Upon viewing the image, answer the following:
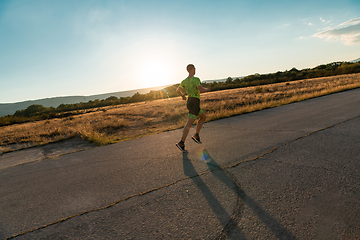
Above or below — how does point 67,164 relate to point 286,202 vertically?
above

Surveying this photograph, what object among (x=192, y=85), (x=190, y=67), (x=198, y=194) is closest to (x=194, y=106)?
(x=192, y=85)

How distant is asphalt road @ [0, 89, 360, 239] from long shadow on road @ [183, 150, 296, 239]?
11mm

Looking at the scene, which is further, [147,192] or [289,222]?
[147,192]

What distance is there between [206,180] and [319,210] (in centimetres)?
149

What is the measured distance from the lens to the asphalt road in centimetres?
198

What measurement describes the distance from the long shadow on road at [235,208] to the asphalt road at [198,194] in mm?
11

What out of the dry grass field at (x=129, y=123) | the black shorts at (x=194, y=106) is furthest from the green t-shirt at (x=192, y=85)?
the dry grass field at (x=129, y=123)

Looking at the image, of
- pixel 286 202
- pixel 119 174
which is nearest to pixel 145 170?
pixel 119 174

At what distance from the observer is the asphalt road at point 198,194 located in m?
1.98

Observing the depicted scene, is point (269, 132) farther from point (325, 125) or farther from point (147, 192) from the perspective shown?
point (147, 192)

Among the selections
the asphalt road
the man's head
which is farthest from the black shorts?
the asphalt road

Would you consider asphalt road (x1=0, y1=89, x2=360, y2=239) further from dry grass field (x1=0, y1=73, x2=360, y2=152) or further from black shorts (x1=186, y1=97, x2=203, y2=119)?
dry grass field (x1=0, y1=73, x2=360, y2=152)

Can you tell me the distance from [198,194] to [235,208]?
572 millimetres

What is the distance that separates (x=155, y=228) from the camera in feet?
6.69
